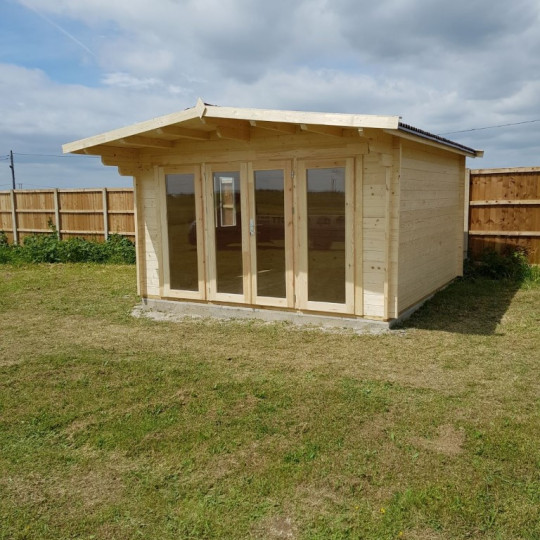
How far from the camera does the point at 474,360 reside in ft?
17.8

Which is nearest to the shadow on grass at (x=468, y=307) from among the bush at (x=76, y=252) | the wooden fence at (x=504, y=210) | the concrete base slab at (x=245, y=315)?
the concrete base slab at (x=245, y=315)

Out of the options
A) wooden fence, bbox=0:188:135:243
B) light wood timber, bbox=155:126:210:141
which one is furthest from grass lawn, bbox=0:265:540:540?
wooden fence, bbox=0:188:135:243

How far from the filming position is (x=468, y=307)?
780cm

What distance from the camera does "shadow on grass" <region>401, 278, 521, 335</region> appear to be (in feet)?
22.2

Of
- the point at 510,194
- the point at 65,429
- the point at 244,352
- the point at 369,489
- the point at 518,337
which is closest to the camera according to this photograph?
the point at 369,489

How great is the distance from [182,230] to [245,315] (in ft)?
5.28

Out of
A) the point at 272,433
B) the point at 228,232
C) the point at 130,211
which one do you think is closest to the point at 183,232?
the point at 228,232

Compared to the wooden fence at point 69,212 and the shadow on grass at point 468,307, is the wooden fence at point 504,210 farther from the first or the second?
the wooden fence at point 69,212

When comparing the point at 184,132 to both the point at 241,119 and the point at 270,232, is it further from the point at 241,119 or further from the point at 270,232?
the point at 270,232

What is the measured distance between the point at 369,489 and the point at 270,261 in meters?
4.36

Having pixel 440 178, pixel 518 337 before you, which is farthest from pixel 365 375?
pixel 440 178

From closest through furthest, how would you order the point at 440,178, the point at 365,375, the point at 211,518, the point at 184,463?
the point at 211,518 → the point at 184,463 → the point at 365,375 → the point at 440,178

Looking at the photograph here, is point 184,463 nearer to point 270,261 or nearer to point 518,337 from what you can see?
point 270,261

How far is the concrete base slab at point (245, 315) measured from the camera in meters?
6.67
